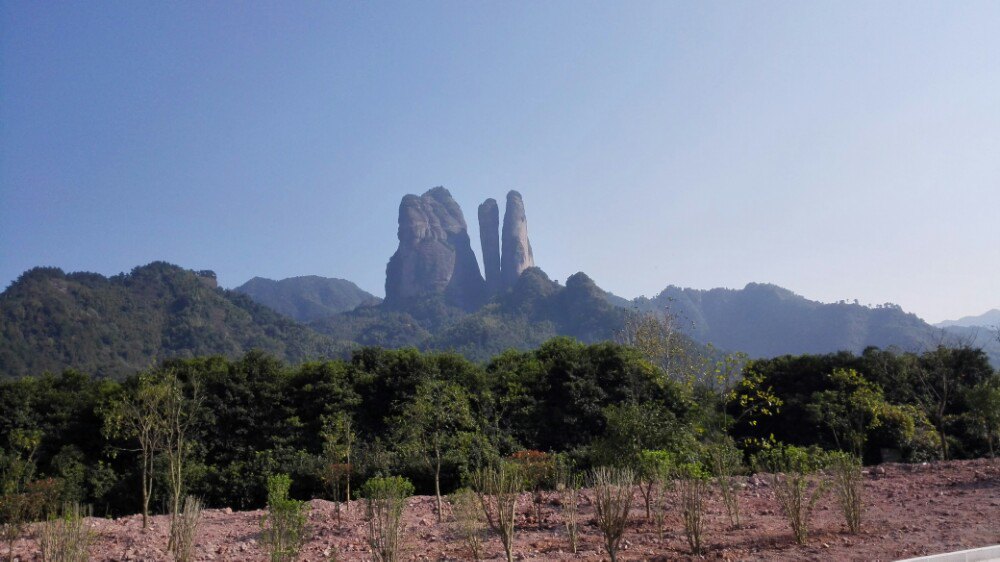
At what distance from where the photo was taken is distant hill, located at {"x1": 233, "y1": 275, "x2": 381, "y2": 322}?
468ft

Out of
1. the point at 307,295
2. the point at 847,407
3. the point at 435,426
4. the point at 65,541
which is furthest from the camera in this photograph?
the point at 307,295

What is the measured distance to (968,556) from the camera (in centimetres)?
570

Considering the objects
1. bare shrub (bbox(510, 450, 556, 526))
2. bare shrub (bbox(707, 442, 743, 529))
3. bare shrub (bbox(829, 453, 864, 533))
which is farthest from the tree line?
bare shrub (bbox(829, 453, 864, 533))

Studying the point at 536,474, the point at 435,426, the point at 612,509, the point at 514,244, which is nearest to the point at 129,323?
the point at 435,426

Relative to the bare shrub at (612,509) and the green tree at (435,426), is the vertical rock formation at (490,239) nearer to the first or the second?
the green tree at (435,426)

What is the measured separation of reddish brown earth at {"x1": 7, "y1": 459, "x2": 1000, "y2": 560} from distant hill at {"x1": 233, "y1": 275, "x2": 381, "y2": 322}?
13322 centimetres

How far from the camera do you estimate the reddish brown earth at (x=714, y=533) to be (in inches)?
250

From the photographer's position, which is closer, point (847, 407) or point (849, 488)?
point (849, 488)

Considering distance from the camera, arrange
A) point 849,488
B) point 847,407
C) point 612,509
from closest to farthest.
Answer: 1. point 612,509
2. point 849,488
3. point 847,407

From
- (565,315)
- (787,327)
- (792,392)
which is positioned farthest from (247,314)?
(787,327)

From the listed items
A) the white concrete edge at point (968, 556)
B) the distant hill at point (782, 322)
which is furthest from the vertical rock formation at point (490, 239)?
the white concrete edge at point (968, 556)

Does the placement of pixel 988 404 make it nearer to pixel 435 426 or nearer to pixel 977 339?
pixel 435 426

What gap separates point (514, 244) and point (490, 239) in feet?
31.2

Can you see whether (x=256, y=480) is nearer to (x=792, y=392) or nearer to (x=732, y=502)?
(x=732, y=502)
